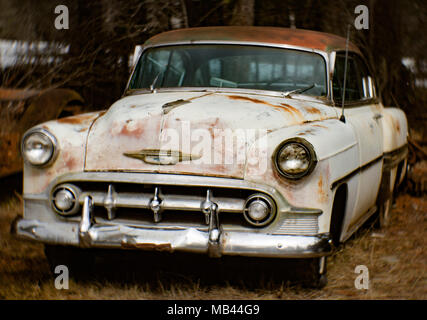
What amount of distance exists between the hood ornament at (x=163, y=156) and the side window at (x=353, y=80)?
1.38 meters

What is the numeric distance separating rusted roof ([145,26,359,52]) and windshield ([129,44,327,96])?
2.7 inches

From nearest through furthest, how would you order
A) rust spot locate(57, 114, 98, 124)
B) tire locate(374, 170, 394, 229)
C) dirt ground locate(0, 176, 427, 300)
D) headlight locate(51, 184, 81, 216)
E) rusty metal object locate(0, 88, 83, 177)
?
1. headlight locate(51, 184, 81, 216)
2. dirt ground locate(0, 176, 427, 300)
3. rust spot locate(57, 114, 98, 124)
4. tire locate(374, 170, 394, 229)
5. rusty metal object locate(0, 88, 83, 177)

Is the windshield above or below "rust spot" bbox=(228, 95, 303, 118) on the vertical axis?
above

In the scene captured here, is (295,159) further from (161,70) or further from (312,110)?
(161,70)

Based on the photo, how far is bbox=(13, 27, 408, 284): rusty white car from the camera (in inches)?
117

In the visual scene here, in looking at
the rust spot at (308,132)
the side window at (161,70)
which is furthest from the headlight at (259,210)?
the side window at (161,70)

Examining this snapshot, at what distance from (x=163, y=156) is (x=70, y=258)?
37.1 inches

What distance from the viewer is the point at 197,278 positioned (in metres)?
3.54

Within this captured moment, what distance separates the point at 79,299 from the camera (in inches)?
127

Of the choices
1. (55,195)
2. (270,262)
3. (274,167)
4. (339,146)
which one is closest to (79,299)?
(55,195)

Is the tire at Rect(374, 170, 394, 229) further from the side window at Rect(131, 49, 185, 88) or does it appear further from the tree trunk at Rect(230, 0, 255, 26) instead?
the tree trunk at Rect(230, 0, 255, 26)

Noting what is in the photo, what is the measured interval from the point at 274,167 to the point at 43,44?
3512mm

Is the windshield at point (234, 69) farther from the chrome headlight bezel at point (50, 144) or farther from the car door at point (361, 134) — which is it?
the chrome headlight bezel at point (50, 144)

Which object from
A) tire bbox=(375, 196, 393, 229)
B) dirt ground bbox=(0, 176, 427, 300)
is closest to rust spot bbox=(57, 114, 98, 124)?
dirt ground bbox=(0, 176, 427, 300)
